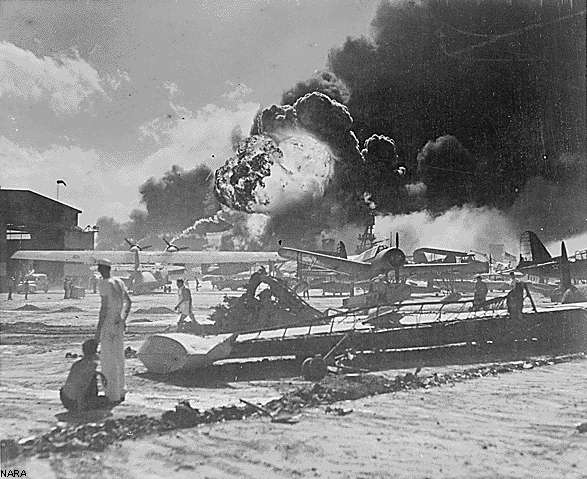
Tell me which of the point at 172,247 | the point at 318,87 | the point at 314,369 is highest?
the point at 318,87

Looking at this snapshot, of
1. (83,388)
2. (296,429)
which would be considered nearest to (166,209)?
(83,388)

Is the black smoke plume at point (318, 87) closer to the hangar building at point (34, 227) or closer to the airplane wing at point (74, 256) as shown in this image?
the hangar building at point (34, 227)

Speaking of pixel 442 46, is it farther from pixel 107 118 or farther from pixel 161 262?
pixel 161 262

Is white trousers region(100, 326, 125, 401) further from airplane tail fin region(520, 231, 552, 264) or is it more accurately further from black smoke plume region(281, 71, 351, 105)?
airplane tail fin region(520, 231, 552, 264)

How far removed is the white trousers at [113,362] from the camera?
8.90 feet

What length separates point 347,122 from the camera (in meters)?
3.43

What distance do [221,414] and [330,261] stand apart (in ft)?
4.59

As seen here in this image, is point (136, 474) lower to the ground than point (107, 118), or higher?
lower

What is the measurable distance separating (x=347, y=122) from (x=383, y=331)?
59.2 inches

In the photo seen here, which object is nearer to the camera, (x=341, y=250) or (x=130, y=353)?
(x=130, y=353)

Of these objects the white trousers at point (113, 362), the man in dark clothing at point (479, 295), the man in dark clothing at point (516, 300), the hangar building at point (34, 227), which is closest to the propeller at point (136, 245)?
the hangar building at point (34, 227)

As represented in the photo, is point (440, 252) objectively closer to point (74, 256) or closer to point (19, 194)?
point (74, 256)

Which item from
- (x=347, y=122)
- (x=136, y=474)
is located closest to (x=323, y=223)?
(x=347, y=122)

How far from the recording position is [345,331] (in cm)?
383
